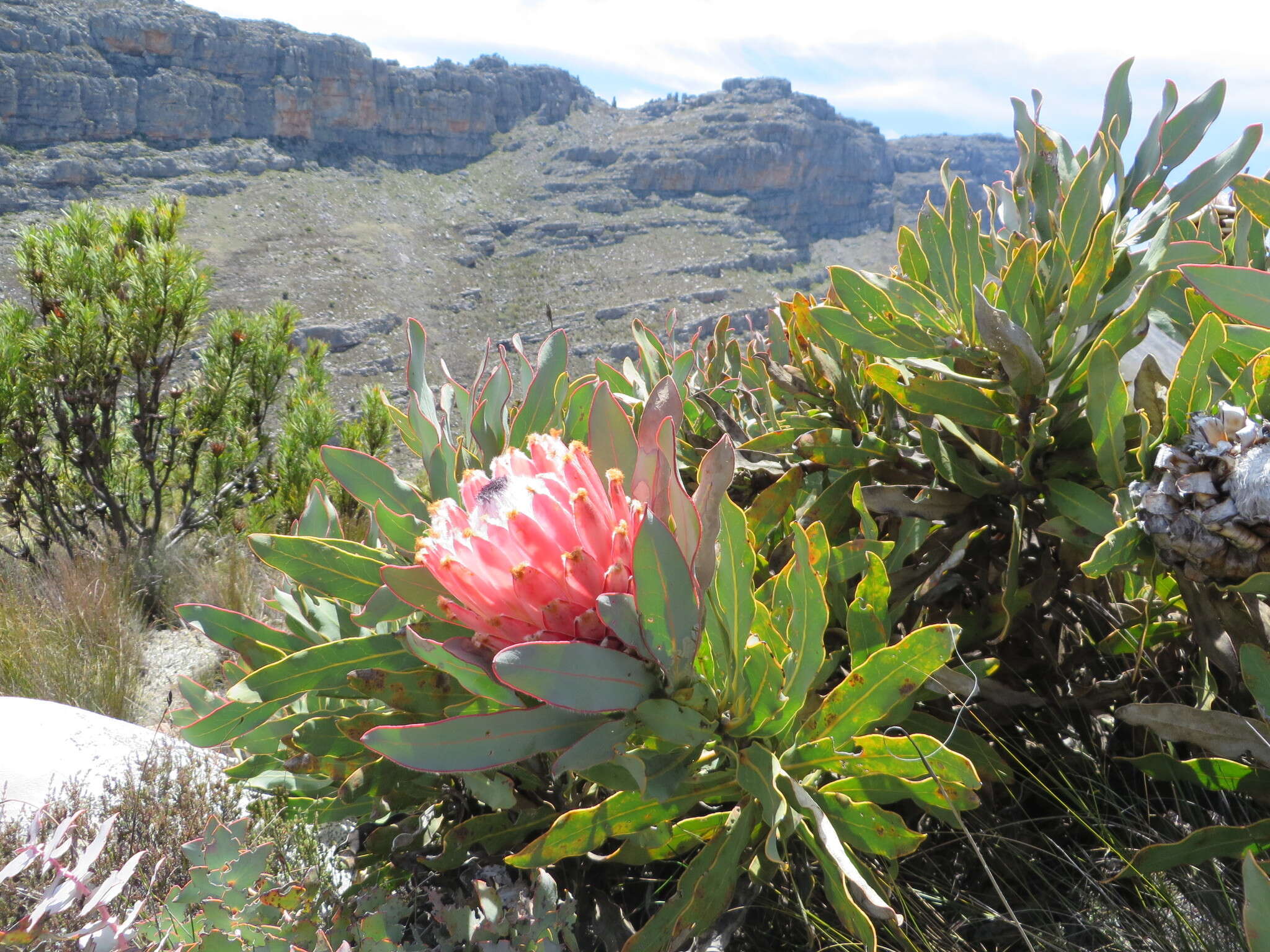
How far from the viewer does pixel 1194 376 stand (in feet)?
2.97

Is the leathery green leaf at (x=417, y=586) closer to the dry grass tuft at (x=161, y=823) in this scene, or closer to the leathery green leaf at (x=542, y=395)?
the leathery green leaf at (x=542, y=395)

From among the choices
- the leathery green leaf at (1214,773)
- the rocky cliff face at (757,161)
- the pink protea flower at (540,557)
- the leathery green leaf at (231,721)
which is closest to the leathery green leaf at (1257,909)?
the leathery green leaf at (1214,773)

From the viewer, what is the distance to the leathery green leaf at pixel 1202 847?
907 mm

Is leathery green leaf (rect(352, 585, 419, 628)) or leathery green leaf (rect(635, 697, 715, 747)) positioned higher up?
leathery green leaf (rect(352, 585, 419, 628))

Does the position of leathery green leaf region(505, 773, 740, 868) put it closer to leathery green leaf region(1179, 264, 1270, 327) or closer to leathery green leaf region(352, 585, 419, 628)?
leathery green leaf region(352, 585, 419, 628)

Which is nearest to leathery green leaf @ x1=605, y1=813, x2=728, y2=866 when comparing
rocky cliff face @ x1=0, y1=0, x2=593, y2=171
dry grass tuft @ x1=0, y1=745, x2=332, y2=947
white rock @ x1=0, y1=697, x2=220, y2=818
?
dry grass tuft @ x1=0, y1=745, x2=332, y2=947

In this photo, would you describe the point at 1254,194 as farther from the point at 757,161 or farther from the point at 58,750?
the point at 757,161

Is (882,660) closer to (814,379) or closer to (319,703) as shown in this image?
(814,379)

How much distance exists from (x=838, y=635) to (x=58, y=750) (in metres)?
2.35

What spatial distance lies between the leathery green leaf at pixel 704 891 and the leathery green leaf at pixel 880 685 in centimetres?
13

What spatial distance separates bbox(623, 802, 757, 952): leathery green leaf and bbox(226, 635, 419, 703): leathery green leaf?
0.39 metres

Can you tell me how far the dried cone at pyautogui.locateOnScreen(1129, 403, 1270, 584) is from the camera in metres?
0.82

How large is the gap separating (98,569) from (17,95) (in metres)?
51.7

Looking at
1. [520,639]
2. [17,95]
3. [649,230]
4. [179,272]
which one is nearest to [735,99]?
[649,230]
